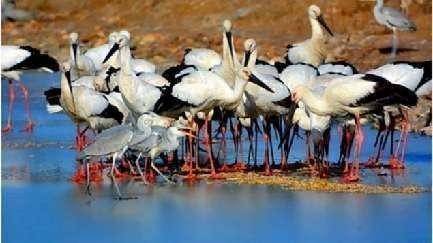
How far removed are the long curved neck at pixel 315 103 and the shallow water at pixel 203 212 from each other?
1.92 feet

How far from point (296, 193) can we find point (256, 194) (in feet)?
0.90

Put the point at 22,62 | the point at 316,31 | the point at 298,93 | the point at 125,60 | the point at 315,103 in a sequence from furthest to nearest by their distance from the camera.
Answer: the point at 22,62
the point at 316,31
the point at 125,60
the point at 298,93
the point at 315,103

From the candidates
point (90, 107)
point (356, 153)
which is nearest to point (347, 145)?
point (356, 153)

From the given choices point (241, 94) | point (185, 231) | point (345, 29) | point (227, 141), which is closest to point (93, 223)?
point (185, 231)

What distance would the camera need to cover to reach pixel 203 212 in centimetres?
845

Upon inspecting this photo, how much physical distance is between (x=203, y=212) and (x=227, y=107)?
2.07m

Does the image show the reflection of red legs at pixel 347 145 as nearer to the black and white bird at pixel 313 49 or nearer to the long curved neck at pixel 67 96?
the long curved neck at pixel 67 96

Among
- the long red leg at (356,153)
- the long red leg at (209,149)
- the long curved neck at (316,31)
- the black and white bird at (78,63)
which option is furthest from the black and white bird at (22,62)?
the long red leg at (356,153)

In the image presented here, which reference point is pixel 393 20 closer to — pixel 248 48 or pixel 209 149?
pixel 248 48

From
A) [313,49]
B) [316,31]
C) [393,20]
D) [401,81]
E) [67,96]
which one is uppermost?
[393,20]

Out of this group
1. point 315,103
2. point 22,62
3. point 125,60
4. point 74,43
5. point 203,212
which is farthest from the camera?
point 22,62

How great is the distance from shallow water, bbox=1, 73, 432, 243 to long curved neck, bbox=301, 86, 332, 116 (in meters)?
0.58

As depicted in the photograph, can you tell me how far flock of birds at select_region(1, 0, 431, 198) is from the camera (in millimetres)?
9734

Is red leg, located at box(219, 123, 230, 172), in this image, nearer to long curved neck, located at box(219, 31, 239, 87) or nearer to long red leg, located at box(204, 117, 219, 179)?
long red leg, located at box(204, 117, 219, 179)
